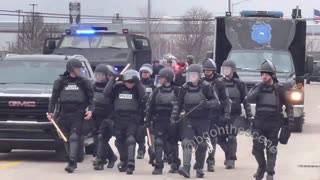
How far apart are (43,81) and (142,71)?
5.96ft

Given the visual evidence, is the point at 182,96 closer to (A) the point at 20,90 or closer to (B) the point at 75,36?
(A) the point at 20,90

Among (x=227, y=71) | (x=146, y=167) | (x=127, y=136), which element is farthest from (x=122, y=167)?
(x=227, y=71)

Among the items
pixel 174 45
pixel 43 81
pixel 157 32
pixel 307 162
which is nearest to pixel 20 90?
pixel 43 81

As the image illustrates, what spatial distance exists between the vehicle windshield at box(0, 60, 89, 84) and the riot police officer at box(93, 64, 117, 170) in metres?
1.15

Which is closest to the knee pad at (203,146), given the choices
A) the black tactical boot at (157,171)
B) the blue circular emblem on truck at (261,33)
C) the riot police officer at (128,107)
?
the black tactical boot at (157,171)

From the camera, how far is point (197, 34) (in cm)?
7138

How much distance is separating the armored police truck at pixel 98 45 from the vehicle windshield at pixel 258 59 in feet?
11.5

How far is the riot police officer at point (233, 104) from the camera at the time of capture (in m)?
13.6

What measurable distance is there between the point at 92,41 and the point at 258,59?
5.53m

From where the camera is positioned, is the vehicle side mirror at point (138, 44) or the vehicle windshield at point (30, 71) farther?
the vehicle side mirror at point (138, 44)

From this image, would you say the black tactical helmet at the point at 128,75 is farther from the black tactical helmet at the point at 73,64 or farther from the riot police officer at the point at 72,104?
the black tactical helmet at the point at 73,64

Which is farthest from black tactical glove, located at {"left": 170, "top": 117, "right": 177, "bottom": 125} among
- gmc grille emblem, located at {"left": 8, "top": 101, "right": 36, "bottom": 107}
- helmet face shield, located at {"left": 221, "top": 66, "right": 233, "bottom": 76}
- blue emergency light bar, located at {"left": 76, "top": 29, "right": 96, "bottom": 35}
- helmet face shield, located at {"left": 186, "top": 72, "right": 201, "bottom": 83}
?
blue emergency light bar, located at {"left": 76, "top": 29, "right": 96, "bottom": 35}

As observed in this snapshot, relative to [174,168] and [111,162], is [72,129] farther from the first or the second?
[174,168]

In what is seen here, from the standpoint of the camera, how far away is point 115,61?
23109mm
